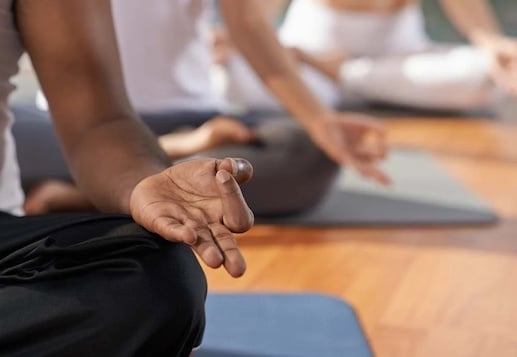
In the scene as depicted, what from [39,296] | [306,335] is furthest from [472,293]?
[39,296]

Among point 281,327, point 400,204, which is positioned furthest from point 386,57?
point 281,327

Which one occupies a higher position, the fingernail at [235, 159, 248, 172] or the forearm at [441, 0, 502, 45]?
the fingernail at [235, 159, 248, 172]

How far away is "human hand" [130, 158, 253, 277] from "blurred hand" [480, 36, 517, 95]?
1342 mm

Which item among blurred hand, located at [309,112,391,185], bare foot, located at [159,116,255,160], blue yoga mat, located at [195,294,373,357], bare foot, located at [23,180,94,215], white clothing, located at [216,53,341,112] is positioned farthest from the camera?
white clothing, located at [216,53,341,112]

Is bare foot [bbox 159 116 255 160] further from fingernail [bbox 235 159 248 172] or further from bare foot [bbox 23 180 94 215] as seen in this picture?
fingernail [bbox 235 159 248 172]

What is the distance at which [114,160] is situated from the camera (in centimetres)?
103

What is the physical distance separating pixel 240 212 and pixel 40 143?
116 cm

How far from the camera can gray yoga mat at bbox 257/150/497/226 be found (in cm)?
201

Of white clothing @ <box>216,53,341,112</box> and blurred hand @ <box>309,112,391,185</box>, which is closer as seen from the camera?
blurred hand @ <box>309,112,391,185</box>

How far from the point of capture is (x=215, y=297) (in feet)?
4.99

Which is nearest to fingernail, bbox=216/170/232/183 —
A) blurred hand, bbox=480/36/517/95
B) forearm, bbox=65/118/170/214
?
forearm, bbox=65/118/170/214

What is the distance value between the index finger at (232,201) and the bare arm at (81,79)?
20 centimetres

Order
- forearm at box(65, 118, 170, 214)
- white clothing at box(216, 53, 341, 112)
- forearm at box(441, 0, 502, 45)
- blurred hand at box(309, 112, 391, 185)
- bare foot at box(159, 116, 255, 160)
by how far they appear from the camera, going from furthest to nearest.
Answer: white clothing at box(216, 53, 341, 112)
forearm at box(441, 0, 502, 45)
bare foot at box(159, 116, 255, 160)
blurred hand at box(309, 112, 391, 185)
forearm at box(65, 118, 170, 214)

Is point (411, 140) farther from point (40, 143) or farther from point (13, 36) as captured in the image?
point (13, 36)
